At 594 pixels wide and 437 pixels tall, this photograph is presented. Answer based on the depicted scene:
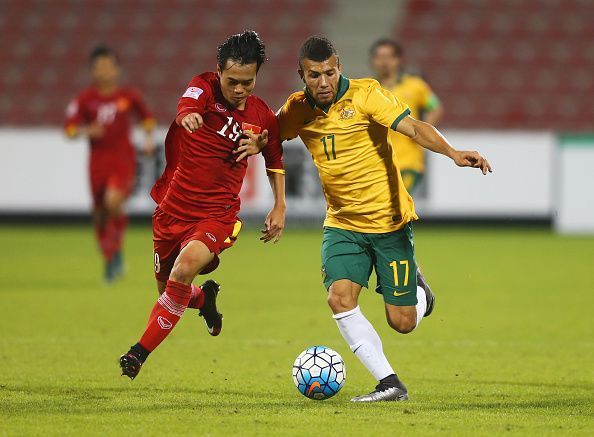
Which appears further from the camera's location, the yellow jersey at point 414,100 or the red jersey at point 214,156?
the yellow jersey at point 414,100

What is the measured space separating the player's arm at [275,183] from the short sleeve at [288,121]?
0.03 metres

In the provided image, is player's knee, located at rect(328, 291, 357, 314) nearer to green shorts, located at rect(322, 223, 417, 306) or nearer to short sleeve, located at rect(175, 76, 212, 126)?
green shorts, located at rect(322, 223, 417, 306)

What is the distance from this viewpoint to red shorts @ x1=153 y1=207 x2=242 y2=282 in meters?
6.42

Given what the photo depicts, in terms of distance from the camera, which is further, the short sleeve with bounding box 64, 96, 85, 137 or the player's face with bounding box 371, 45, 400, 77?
the short sleeve with bounding box 64, 96, 85, 137

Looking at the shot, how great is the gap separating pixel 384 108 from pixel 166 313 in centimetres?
160

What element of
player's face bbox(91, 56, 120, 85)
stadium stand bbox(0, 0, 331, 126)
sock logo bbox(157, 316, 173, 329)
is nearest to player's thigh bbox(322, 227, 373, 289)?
sock logo bbox(157, 316, 173, 329)

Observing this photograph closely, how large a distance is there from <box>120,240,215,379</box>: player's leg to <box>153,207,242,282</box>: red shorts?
9 cm

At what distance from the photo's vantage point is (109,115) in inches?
500

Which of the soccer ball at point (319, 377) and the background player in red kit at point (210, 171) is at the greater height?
the background player in red kit at point (210, 171)

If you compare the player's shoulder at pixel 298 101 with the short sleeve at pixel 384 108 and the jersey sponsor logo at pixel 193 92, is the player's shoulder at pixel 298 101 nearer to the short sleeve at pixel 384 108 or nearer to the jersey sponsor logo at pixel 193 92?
the short sleeve at pixel 384 108

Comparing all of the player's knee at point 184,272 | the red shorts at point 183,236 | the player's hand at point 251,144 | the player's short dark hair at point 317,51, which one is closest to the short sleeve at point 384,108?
the player's short dark hair at point 317,51

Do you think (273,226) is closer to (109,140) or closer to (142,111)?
(142,111)

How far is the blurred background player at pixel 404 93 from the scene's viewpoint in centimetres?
986

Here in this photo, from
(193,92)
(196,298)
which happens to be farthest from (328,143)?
(196,298)
